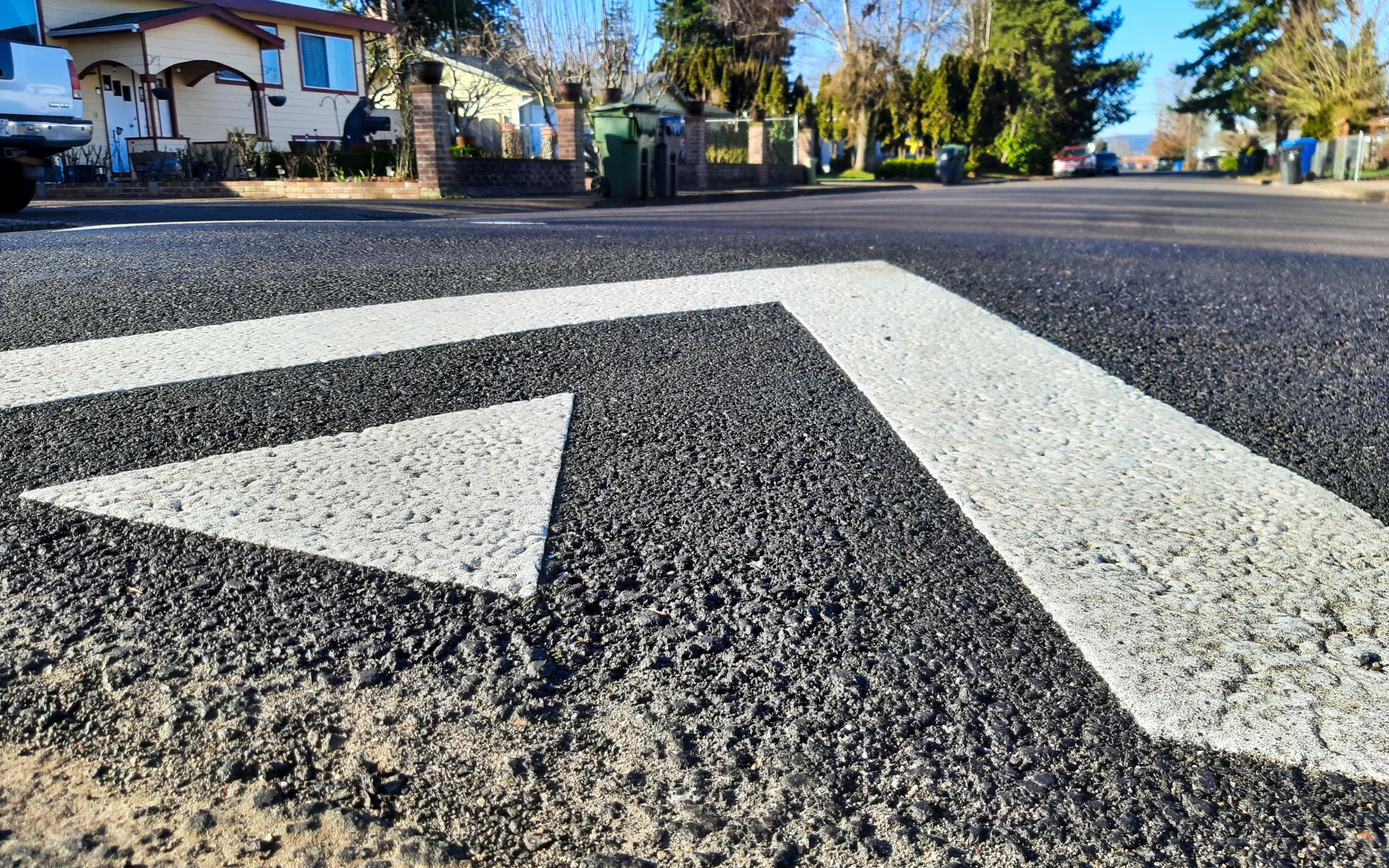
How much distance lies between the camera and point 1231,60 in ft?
196

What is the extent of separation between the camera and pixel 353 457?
218cm

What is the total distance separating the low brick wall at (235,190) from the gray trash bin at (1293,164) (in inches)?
1186

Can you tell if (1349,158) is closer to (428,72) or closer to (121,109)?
(428,72)

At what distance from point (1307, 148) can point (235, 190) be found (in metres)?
33.0

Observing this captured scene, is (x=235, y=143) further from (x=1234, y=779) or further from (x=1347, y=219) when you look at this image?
(x=1234, y=779)

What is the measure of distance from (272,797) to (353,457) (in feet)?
3.48

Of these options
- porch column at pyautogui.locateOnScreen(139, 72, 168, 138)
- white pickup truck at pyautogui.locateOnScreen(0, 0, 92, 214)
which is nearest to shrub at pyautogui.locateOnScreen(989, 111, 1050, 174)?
porch column at pyautogui.locateOnScreen(139, 72, 168, 138)

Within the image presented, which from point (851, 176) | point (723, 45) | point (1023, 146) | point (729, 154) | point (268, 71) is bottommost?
point (851, 176)

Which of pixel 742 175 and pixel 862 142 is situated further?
pixel 862 142

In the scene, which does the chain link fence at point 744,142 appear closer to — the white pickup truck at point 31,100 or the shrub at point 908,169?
the shrub at point 908,169

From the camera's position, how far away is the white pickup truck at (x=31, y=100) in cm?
809

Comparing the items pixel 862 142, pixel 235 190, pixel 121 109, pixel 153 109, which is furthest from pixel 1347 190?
pixel 121 109

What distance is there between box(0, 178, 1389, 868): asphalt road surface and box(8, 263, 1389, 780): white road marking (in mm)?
11

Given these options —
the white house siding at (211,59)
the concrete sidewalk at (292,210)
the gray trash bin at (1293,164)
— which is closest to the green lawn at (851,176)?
the gray trash bin at (1293,164)
